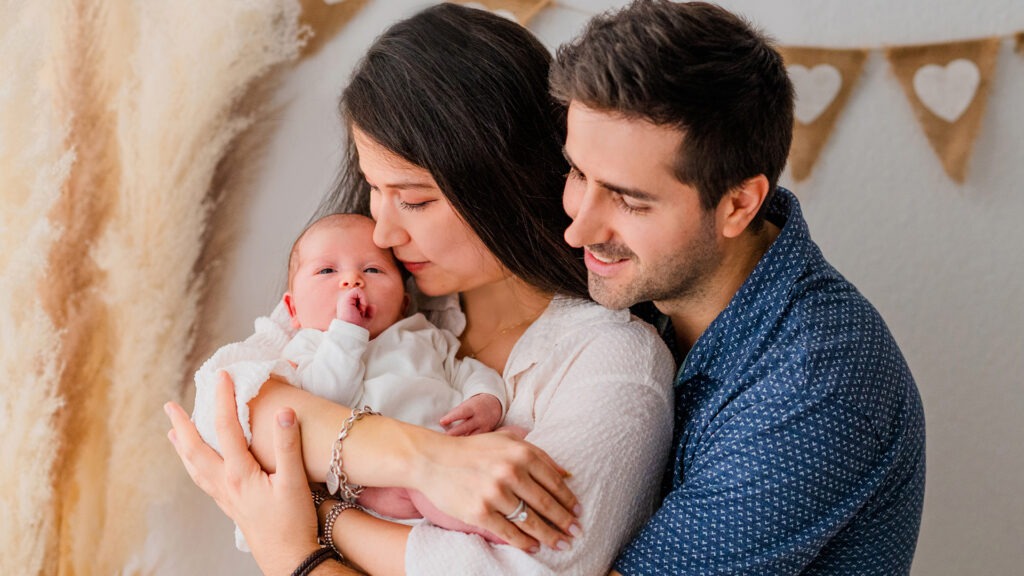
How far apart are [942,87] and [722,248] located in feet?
2.80

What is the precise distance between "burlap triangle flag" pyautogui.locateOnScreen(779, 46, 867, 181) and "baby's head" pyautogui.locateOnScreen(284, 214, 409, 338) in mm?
1001

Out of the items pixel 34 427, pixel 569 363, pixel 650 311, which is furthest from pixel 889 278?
pixel 34 427

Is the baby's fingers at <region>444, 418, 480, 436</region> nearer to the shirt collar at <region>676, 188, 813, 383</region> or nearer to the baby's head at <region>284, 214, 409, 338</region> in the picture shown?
the baby's head at <region>284, 214, 409, 338</region>

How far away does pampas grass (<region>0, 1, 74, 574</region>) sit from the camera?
2006mm

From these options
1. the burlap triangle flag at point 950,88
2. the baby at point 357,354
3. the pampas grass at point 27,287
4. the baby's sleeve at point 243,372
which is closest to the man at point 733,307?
the baby at point 357,354

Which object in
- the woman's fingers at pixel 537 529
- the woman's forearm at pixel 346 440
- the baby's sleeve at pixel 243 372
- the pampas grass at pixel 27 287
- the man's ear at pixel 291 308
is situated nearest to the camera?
the woman's fingers at pixel 537 529

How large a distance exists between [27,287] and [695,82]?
5.02 feet

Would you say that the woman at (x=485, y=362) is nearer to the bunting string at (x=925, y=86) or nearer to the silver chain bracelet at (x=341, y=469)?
the silver chain bracelet at (x=341, y=469)

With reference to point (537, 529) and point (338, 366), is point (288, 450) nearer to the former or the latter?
point (338, 366)

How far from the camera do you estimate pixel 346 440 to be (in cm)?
148

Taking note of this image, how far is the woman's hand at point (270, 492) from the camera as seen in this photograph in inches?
59.3

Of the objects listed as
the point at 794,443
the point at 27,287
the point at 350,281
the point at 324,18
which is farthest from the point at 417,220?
the point at 27,287

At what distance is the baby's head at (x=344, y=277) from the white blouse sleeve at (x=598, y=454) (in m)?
0.35

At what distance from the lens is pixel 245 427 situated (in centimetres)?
156
